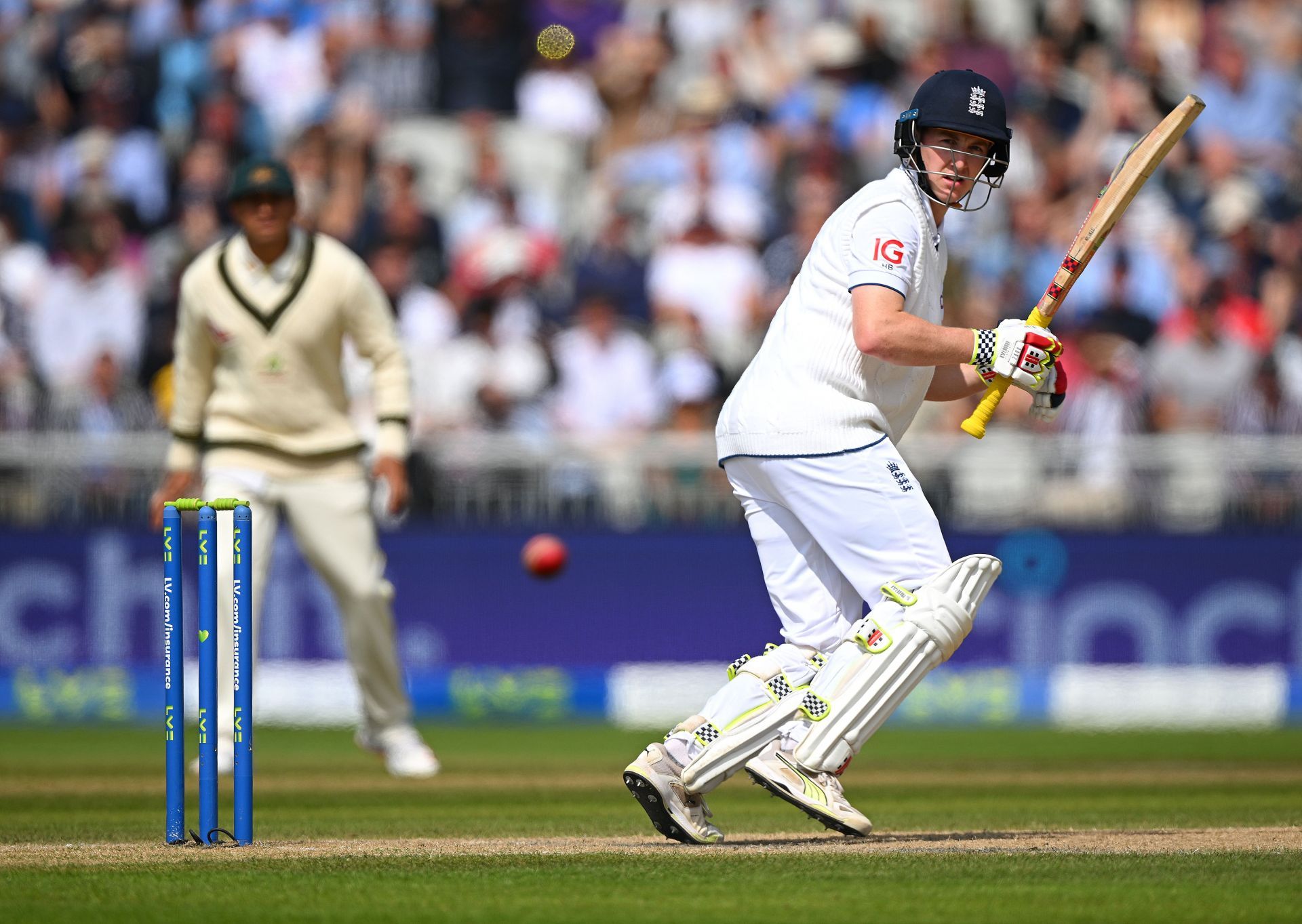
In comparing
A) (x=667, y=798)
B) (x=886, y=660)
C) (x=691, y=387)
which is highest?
(x=691, y=387)

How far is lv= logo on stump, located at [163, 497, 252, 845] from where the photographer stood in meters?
5.04

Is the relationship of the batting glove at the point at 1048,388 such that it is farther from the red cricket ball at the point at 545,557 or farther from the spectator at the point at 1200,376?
the spectator at the point at 1200,376

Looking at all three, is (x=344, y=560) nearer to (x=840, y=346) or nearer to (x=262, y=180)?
(x=262, y=180)

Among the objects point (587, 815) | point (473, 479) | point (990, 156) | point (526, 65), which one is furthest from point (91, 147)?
point (990, 156)

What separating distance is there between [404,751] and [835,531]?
319 cm

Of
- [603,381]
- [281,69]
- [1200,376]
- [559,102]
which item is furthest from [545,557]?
[281,69]

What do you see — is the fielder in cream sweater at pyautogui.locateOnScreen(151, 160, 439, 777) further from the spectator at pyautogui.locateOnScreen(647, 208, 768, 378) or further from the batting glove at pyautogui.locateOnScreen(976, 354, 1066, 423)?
the spectator at pyautogui.locateOnScreen(647, 208, 768, 378)

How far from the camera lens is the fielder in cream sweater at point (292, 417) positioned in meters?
7.86

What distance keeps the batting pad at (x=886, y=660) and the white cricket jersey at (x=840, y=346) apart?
0.42 metres

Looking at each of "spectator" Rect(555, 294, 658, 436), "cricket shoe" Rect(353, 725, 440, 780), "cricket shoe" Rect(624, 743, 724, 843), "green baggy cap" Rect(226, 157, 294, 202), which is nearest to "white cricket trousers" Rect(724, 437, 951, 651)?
"cricket shoe" Rect(624, 743, 724, 843)

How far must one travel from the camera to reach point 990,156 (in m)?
5.41

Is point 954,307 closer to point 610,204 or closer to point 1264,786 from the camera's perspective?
point 610,204

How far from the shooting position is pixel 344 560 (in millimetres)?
7906

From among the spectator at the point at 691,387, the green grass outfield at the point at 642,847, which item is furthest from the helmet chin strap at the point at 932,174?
the spectator at the point at 691,387
